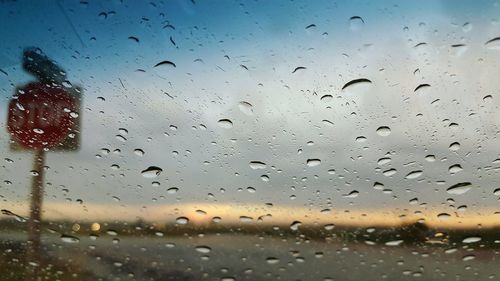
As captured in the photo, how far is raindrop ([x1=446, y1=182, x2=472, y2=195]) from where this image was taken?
352 centimetres

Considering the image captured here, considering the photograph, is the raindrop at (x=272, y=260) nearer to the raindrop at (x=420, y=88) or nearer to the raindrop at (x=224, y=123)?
the raindrop at (x=224, y=123)

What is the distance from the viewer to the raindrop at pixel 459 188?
352cm

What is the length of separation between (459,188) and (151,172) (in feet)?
6.32

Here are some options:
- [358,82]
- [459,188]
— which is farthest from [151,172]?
[459,188]

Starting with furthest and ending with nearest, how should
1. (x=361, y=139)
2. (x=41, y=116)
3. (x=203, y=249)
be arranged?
1. (x=41, y=116)
2. (x=361, y=139)
3. (x=203, y=249)

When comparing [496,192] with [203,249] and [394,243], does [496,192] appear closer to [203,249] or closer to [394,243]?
[394,243]

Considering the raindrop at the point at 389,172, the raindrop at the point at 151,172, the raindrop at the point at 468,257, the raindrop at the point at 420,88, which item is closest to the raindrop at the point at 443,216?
the raindrop at the point at 468,257

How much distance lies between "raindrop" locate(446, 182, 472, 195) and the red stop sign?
2410 mm

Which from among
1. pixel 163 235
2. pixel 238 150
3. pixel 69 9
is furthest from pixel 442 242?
pixel 69 9

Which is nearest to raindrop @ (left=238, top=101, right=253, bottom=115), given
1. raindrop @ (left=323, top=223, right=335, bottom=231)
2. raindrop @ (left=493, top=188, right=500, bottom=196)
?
raindrop @ (left=323, top=223, right=335, bottom=231)

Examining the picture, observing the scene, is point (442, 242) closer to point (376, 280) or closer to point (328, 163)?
point (376, 280)

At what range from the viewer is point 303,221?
3451mm

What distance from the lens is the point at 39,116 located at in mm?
3717

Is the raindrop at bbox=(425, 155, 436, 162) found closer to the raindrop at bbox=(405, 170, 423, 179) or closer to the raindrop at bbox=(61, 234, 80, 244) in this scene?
the raindrop at bbox=(405, 170, 423, 179)
